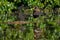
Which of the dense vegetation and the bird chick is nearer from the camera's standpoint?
the dense vegetation

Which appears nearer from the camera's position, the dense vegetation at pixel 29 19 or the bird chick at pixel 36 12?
the dense vegetation at pixel 29 19

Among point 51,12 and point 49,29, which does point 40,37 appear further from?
point 51,12

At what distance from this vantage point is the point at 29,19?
4.90m

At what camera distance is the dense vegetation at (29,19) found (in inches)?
178

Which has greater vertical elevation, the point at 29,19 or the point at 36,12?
the point at 36,12

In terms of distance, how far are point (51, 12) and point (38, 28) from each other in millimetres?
661

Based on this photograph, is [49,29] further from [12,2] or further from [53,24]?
[12,2]

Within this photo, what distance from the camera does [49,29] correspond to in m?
4.67

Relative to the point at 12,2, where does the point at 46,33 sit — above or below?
below

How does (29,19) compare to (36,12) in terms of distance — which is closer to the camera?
(29,19)

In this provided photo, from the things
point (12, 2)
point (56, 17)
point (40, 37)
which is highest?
point (12, 2)

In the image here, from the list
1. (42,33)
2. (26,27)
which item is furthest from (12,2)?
(42,33)

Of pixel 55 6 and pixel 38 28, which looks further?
pixel 55 6

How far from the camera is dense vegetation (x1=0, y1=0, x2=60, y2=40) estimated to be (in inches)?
178
